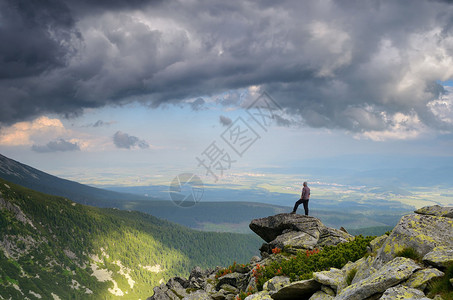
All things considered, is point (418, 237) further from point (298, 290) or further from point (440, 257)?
point (298, 290)

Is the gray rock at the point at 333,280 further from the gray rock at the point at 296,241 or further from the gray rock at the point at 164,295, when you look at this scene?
the gray rock at the point at 164,295

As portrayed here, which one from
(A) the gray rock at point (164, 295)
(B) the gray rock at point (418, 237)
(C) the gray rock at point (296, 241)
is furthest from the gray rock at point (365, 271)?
(A) the gray rock at point (164, 295)

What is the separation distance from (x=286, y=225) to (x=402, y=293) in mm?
24578

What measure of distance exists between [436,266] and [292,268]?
33.5ft

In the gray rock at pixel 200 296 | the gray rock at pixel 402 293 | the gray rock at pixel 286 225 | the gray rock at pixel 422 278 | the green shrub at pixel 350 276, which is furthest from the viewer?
the gray rock at pixel 286 225

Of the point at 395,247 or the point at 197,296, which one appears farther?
the point at 197,296

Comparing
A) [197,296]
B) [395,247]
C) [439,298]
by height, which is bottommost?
[197,296]

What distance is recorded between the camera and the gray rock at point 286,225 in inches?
1298

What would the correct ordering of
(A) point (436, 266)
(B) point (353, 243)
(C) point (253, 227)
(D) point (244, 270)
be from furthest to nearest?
(C) point (253, 227) < (D) point (244, 270) < (B) point (353, 243) < (A) point (436, 266)

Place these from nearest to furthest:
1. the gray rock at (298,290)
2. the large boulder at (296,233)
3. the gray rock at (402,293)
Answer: the gray rock at (402,293)
the gray rock at (298,290)
the large boulder at (296,233)

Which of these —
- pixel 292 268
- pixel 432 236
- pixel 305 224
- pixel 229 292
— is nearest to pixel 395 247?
pixel 432 236

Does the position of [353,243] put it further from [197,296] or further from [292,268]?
[197,296]

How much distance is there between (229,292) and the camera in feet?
84.1

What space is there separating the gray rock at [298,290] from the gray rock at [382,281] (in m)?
3.70
